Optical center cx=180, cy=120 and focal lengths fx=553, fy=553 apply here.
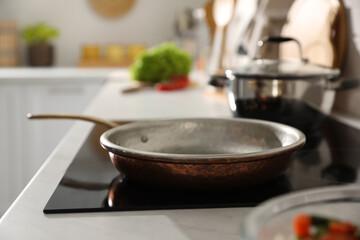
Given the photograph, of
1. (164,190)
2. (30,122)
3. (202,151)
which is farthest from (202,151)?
(30,122)

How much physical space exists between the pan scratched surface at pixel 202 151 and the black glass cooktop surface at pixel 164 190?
2 centimetres

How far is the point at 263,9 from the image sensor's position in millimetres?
1957

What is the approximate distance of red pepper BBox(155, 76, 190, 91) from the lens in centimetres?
218

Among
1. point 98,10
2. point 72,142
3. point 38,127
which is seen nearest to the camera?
point 72,142

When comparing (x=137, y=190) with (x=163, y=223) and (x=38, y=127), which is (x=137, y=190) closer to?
(x=163, y=223)

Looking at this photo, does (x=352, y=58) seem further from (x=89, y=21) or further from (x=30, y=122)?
(x=89, y=21)

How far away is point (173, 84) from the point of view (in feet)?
7.32

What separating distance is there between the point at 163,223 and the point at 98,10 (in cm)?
412

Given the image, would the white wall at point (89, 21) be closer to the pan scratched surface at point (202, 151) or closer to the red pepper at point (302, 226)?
the pan scratched surface at point (202, 151)

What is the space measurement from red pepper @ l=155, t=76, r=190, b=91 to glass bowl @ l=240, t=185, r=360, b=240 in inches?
A: 72.5

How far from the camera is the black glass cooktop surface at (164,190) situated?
25.0 inches

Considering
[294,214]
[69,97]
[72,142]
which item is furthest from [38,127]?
[294,214]

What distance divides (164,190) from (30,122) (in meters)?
2.49

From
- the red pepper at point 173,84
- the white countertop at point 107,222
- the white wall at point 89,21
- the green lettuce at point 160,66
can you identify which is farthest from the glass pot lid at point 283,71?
the white wall at point 89,21
